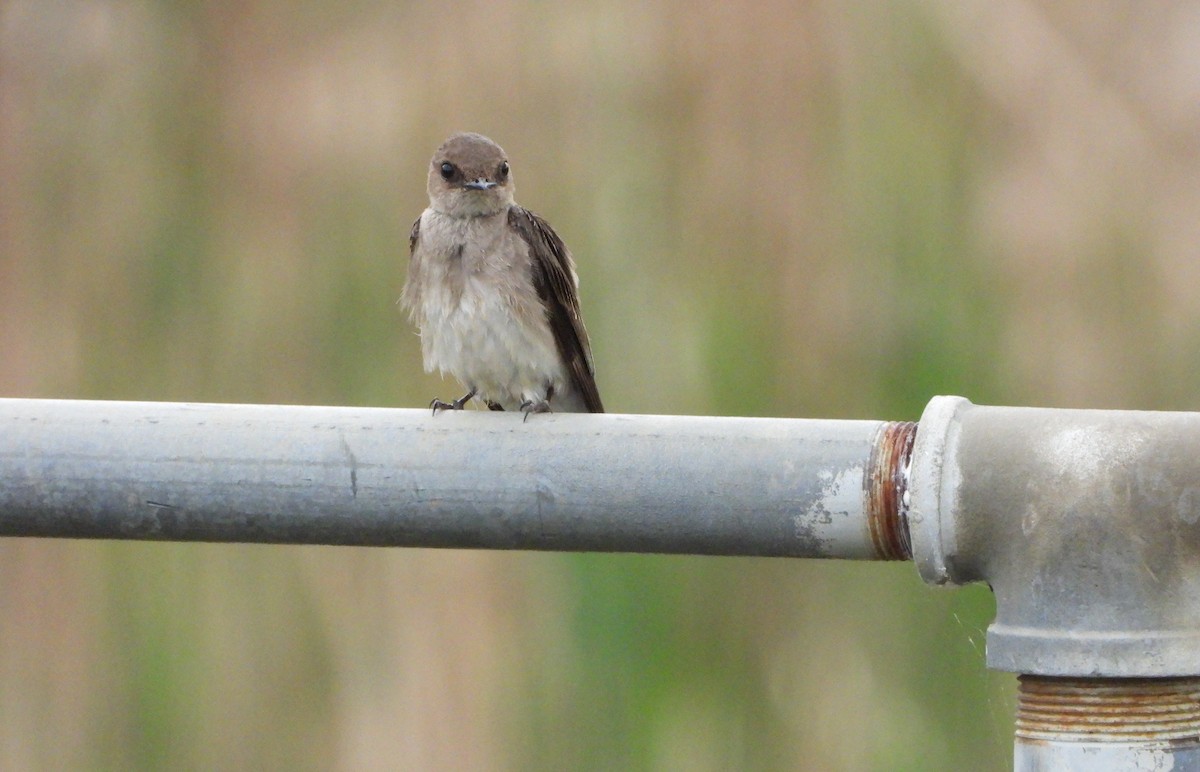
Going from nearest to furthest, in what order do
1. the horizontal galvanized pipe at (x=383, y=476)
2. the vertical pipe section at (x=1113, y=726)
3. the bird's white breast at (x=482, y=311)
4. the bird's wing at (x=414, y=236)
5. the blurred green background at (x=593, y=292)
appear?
the vertical pipe section at (x=1113, y=726) < the horizontal galvanized pipe at (x=383, y=476) < the bird's white breast at (x=482, y=311) < the bird's wing at (x=414, y=236) < the blurred green background at (x=593, y=292)

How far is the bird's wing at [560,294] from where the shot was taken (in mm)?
2613

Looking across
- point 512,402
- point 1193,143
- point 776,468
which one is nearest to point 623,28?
point 512,402

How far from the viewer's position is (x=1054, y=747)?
1158mm

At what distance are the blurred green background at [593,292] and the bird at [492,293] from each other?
0.37m

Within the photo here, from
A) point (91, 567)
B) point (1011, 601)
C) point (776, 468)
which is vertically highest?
point (776, 468)

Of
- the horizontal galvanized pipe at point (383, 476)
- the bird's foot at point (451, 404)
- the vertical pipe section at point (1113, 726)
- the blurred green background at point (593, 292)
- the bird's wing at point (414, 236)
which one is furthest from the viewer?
the blurred green background at point (593, 292)

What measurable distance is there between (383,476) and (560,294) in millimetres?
1362

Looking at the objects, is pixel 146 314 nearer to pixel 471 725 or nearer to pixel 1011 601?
pixel 471 725

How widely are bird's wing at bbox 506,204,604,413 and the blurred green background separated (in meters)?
0.36

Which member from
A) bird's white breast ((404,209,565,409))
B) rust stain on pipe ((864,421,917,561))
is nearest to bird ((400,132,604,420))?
bird's white breast ((404,209,565,409))

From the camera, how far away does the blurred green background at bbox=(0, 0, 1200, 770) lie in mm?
2932

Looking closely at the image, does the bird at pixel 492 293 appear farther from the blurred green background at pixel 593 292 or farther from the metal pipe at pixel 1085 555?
the metal pipe at pixel 1085 555

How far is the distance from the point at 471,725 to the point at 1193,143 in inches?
73.9

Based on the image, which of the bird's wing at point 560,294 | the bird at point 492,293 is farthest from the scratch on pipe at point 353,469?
the bird's wing at point 560,294
